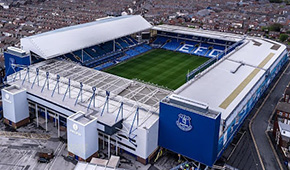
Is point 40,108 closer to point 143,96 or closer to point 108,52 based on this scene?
point 143,96

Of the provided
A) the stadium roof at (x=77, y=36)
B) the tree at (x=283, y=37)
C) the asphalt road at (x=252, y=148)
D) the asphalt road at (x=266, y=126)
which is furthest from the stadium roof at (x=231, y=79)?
the tree at (x=283, y=37)

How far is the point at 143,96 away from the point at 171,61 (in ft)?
88.8

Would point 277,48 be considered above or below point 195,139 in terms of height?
above

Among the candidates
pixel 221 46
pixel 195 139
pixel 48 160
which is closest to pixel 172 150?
pixel 195 139

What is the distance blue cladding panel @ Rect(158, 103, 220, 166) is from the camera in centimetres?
2923

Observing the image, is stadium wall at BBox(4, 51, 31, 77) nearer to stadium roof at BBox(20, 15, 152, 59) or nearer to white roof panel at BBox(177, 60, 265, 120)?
stadium roof at BBox(20, 15, 152, 59)

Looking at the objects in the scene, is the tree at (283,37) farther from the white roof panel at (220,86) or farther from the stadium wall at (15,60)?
the stadium wall at (15,60)

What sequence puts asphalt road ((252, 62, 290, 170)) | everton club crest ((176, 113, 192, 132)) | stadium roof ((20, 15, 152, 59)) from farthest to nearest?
stadium roof ((20, 15, 152, 59)) → asphalt road ((252, 62, 290, 170)) → everton club crest ((176, 113, 192, 132))

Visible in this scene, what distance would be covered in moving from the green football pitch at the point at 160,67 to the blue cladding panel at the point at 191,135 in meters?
18.3

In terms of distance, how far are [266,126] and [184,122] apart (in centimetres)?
1456

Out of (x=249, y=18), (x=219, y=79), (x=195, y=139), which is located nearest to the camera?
(x=195, y=139)

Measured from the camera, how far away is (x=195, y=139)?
98.8ft

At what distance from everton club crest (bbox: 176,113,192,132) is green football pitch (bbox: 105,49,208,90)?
19054 mm

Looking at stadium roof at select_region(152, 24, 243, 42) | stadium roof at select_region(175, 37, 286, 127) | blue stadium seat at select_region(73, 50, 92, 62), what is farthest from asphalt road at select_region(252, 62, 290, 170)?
blue stadium seat at select_region(73, 50, 92, 62)
